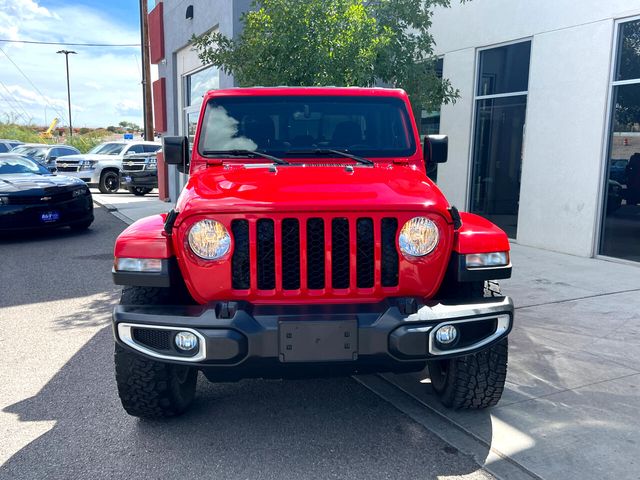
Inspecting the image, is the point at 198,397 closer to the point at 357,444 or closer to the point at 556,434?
the point at 357,444

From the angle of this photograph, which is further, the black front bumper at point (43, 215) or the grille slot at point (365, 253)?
the black front bumper at point (43, 215)

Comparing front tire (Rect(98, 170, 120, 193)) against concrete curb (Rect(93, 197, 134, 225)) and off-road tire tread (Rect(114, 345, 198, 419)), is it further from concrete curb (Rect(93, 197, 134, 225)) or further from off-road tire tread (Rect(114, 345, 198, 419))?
off-road tire tread (Rect(114, 345, 198, 419))

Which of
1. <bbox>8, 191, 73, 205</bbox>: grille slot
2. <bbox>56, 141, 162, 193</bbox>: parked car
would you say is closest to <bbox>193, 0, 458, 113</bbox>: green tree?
<bbox>8, 191, 73, 205</bbox>: grille slot

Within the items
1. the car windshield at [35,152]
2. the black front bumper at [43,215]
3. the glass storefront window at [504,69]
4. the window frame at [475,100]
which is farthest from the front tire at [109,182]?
the glass storefront window at [504,69]

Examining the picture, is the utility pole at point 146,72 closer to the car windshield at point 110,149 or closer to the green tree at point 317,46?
the car windshield at point 110,149

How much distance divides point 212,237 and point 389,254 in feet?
2.90

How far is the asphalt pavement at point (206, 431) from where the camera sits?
115 inches

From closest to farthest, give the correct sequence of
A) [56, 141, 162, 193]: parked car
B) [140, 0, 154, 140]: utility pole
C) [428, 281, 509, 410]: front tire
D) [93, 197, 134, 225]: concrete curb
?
[428, 281, 509, 410]: front tire → [93, 197, 134, 225]: concrete curb → [56, 141, 162, 193]: parked car → [140, 0, 154, 140]: utility pole

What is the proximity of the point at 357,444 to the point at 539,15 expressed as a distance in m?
7.92

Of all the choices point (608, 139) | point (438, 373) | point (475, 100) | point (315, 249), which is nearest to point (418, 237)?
point (315, 249)

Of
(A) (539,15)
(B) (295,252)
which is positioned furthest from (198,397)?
(A) (539,15)

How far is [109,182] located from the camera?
66.4ft

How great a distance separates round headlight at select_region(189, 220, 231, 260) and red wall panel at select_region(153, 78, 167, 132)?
15375 millimetres

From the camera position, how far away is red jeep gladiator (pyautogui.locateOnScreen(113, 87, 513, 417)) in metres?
2.71
